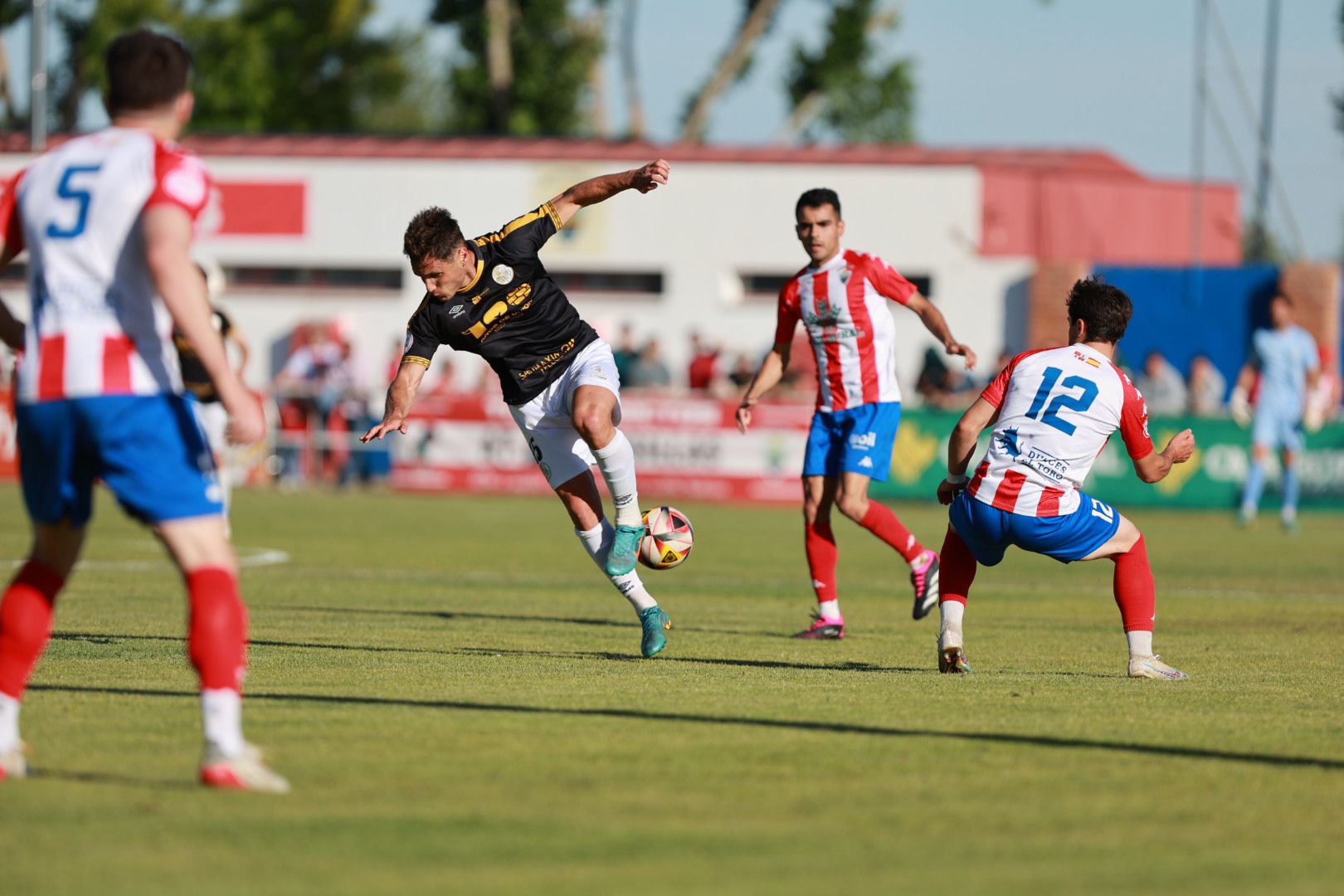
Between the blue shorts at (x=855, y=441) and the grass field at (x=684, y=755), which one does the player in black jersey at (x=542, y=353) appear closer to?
the grass field at (x=684, y=755)

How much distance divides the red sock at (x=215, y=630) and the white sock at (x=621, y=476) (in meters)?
3.80

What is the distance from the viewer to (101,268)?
506 centimetres

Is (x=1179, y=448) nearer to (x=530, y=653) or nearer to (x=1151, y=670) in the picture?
(x=1151, y=670)

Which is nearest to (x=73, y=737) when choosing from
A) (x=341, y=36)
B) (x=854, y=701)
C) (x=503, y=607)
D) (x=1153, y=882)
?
(x=854, y=701)

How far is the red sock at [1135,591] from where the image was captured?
7805 millimetres

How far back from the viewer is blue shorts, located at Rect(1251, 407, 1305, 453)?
837 inches

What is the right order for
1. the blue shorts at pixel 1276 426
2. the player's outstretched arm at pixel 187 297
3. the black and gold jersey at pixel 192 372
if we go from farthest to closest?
1. the blue shorts at pixel 1276 426
2. the black and gold jersey at pixel 192 372
3. the player's outstretched arm at pixel 187 297

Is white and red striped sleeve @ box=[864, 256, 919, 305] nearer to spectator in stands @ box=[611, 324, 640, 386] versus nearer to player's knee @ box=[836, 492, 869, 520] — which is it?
player's knee @ box=[836, 492, 869, 520]

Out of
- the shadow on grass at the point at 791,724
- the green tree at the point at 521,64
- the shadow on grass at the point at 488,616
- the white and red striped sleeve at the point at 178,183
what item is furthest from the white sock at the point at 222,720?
the green tree at the point at 521,64

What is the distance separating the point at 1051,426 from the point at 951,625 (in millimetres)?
973

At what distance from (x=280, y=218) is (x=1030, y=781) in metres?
29.8

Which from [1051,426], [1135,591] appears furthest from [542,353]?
[1135,591]

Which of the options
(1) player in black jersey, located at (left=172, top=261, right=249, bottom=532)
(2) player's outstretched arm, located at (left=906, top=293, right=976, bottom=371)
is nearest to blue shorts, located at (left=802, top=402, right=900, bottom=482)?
(2) player's outstretched arm, located at (left=906, top=293, right=976, bottom=371)

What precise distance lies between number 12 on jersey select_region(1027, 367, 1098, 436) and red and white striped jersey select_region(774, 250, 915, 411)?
8.80 feet
